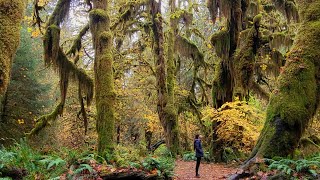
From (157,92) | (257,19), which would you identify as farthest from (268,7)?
(157,92)

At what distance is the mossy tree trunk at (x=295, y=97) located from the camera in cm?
726

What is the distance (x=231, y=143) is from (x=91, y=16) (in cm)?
965

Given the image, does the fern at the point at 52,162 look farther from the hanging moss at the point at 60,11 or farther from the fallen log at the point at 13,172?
the hanging moss at the point at 60,11

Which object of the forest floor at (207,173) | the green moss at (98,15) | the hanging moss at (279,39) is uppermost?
the hanging moss at (279,39)

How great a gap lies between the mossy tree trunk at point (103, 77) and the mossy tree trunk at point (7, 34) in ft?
14.7

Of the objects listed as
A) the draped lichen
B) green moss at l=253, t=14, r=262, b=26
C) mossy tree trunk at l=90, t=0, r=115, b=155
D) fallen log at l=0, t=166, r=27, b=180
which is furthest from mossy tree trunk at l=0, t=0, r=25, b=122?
green moss at l=253, t=14, r=262, b=26

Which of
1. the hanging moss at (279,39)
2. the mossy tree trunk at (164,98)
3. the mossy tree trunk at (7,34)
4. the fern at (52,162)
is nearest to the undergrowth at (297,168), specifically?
the fern at (52,162)

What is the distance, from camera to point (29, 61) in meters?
21.0

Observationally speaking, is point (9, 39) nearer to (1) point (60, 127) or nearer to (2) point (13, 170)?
(2) point (13, 170)

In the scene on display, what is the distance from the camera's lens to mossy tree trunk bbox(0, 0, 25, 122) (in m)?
4.87

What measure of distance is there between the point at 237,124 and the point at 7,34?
34.3 feet

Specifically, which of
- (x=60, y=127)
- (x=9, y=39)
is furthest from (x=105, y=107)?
(x=60, y=127)

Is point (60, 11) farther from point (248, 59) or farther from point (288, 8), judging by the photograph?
point (288, 8)

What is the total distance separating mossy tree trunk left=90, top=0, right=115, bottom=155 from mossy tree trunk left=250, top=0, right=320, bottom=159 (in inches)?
168
